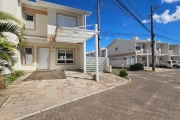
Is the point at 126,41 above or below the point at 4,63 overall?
above

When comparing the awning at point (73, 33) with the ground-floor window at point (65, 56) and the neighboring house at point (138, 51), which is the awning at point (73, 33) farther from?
the neighboring house at point (138, 51)

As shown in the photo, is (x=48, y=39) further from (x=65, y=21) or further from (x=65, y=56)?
(x=65, y=21)

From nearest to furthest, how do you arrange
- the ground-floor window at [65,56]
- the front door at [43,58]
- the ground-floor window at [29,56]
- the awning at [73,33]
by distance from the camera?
1. the awning at [73,33]
2. the ground-floor window at [29,56]
3. the front door at [43,58]
4. the ground-floor window at [65,56]

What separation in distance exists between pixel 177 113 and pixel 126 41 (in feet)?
88.3

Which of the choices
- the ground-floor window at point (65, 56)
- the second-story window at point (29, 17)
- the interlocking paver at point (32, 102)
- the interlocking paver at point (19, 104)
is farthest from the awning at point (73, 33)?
the interlocking paver at point (19, 104)

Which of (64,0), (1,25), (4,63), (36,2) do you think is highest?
(64,0)

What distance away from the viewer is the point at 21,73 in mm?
9438

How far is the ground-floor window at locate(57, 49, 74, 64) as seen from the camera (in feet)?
42.0

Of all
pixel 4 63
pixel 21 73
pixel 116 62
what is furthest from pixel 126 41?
pixel 4 63

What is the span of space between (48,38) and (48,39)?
0.10 m

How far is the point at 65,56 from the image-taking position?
1305 centimetres

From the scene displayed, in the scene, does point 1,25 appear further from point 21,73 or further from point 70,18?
point 70,18

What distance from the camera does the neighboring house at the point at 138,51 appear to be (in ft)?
89.0

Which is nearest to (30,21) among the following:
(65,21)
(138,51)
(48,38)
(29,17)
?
(29,17)
